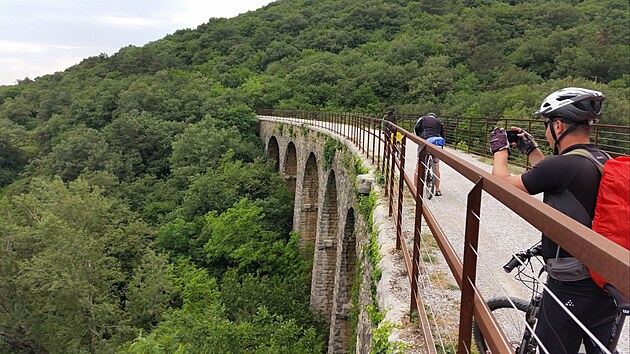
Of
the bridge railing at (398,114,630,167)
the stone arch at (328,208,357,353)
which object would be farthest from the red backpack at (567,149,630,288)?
the stone arch at (328,208,357,353)

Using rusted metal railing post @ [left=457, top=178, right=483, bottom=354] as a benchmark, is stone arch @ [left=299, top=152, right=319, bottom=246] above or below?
below

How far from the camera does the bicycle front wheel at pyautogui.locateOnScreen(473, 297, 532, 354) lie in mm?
2747

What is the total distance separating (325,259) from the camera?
53.0 ft

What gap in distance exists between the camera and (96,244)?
18062mm

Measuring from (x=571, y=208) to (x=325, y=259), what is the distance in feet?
47.8

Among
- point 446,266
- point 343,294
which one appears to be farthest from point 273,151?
point 446,266

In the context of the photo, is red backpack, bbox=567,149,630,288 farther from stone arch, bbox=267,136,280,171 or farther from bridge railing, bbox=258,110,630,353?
stone arch, bbox=267,136,280,171

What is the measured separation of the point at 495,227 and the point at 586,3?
213 feet

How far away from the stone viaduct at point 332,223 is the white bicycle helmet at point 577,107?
2508 mm

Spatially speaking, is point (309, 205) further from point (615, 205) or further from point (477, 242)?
point (615, 205)

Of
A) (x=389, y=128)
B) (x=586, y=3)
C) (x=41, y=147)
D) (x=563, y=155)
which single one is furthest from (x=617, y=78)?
(x=41, y=147)

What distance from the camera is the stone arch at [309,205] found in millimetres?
20109

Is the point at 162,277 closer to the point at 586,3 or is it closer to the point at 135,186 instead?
the point at 135,186

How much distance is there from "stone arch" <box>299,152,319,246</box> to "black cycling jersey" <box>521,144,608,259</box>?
17958mm
